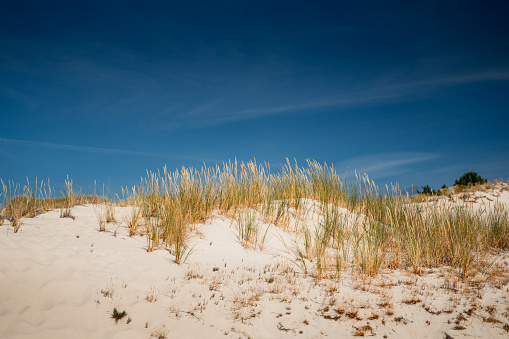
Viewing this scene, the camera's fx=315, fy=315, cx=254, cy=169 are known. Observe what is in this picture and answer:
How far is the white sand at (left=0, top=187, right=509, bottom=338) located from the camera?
380 centimetres

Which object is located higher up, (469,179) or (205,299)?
(469,179)

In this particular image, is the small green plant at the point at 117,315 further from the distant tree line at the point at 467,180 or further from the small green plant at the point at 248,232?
the distant tree line at the point at 467,180

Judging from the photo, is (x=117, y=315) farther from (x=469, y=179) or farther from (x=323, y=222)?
(x=469, y=179)

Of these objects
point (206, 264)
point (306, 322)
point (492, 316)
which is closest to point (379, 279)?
point (492, 316)

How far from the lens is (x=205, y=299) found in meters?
4.48

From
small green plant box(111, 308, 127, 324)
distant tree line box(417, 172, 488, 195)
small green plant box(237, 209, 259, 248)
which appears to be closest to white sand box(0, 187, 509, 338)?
small green plant box(111, 308, 127, 324)

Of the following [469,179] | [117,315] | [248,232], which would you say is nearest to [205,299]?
[117,315]

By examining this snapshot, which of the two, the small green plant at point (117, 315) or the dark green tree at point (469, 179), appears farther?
the dark green tree at point (469, 179)

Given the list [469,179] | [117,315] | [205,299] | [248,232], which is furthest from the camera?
[469,179]

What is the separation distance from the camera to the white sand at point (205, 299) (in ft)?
12.5

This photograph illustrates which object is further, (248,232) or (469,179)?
(469,179)

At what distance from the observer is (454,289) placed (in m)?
4.92

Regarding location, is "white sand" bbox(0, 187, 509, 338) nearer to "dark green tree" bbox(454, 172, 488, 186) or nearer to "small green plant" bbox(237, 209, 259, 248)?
"small green plant" bbox(237, 209, 259, 248)

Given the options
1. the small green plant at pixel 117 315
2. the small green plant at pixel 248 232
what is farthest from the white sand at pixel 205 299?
the small green plant at pixel 248 232
